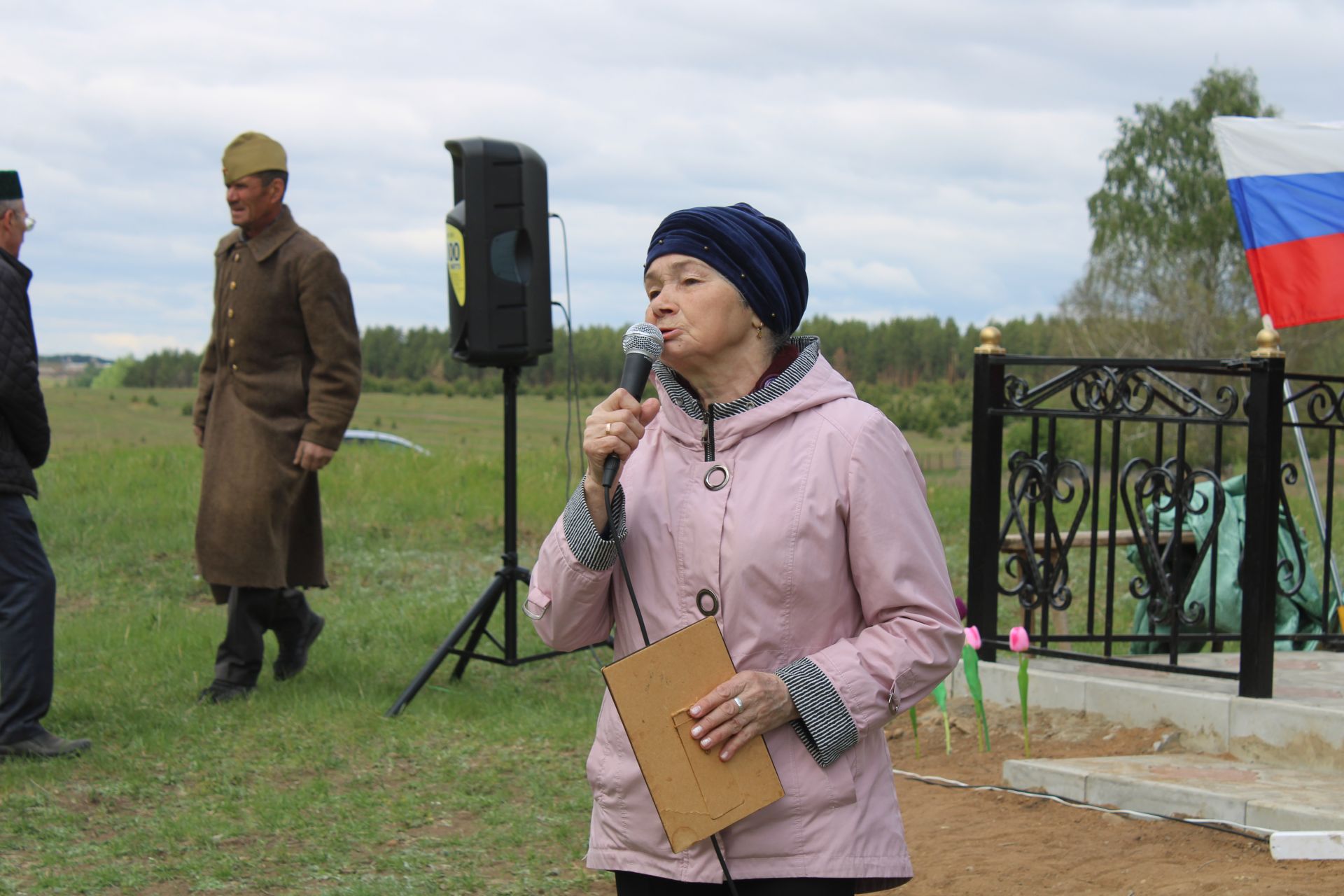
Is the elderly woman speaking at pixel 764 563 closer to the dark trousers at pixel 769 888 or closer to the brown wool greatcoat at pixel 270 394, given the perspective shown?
the dark trousers at pixel 769 888

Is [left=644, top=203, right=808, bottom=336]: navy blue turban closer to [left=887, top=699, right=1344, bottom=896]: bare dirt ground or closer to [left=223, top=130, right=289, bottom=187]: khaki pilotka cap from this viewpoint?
[left=887, top=699, right=1344, bottom=896]: bare dirt ground

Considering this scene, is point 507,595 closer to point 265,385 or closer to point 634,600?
point 265,385

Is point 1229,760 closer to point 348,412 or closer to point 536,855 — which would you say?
point 536,855

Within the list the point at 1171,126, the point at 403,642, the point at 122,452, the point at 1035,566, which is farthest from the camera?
the point at 1171,126

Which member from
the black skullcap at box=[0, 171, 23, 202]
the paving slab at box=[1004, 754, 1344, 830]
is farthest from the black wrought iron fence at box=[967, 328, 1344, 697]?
the black skullcap at box=[0, 171, 23, 202]

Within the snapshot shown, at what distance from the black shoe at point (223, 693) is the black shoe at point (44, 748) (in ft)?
2.28

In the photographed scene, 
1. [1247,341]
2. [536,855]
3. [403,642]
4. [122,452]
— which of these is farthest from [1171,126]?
[536,855]

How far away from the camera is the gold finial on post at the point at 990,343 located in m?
5.33

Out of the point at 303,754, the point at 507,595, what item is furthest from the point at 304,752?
the point at 507,595

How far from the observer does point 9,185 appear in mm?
5148

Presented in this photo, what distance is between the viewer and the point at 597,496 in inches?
83.9

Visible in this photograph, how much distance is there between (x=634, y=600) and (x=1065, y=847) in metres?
2.35

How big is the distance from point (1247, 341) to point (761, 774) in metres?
45.1

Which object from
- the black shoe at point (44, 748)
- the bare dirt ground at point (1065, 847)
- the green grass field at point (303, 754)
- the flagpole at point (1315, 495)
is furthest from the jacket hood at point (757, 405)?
the flagpole at point (1315, 495)
